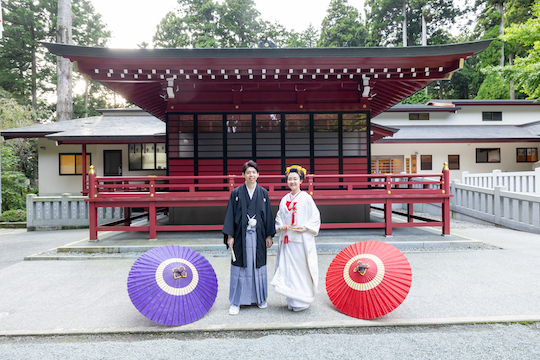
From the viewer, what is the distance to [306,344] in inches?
121

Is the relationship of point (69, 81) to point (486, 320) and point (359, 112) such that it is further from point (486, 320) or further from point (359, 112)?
point (486, 320)

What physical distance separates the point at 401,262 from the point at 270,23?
35021 mm

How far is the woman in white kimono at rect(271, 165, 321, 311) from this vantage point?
3.69 metres

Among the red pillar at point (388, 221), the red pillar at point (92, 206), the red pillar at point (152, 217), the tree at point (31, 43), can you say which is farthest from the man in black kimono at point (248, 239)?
the tree at point (31, 43)

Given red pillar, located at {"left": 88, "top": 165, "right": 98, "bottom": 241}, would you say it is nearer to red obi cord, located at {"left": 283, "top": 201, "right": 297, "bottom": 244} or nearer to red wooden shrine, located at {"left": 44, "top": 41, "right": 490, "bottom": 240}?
red wooden shrine, located at {"left": 44, "top": 41, "right": 490, "bottom": 240}

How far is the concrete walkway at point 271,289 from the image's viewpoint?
137 inches

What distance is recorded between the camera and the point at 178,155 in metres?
8.23

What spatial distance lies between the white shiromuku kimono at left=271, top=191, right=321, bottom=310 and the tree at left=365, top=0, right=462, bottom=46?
35560mm

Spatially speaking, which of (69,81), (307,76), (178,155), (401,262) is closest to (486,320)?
(401,262)

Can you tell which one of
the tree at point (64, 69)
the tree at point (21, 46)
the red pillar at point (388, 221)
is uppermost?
the tree at point (21, 46)

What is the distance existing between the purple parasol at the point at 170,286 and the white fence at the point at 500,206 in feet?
30.3

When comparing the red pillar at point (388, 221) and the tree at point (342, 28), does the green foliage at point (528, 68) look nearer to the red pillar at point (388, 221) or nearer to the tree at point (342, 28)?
the red pillar at point (388, 221)

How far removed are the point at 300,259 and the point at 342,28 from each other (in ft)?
121

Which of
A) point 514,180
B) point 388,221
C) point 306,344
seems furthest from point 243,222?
point 514,180
